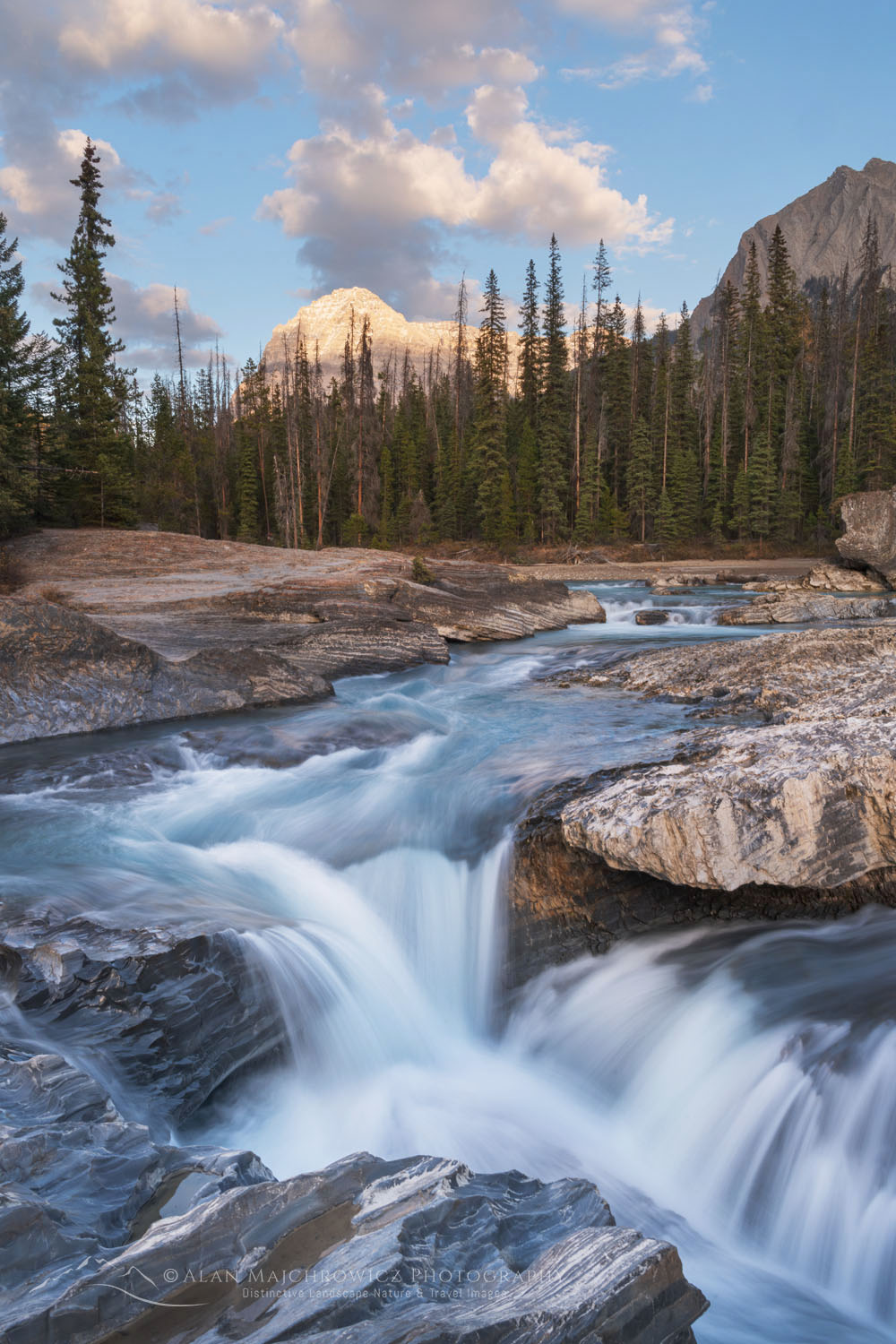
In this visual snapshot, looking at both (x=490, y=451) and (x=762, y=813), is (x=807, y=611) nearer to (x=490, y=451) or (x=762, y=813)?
(x=762, y=813)

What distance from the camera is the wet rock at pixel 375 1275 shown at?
6.57 feet

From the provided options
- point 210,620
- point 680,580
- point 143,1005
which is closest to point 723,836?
point 143,1005

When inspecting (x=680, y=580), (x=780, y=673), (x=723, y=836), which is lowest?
(x=723, y=836)

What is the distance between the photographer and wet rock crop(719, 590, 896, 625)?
18469 mm

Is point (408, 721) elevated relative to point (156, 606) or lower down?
lower down

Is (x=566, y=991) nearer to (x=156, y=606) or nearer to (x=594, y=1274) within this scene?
(x=594, y=1274)

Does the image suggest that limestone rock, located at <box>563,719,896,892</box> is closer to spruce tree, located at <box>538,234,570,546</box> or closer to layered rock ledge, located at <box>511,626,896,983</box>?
layered rock ledge, located at <box>511,626,896,983</box>

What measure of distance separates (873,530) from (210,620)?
2343 cm

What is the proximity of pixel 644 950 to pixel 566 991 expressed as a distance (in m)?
0.58

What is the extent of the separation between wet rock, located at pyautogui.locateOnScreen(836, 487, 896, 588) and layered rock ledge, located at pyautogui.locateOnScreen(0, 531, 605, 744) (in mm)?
13469

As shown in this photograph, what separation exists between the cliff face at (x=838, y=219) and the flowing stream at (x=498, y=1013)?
451ft

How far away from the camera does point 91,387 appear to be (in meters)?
30.8

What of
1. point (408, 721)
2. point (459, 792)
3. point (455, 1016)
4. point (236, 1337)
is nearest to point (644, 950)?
point (455, 1016)

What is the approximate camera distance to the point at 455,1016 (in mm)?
5543
